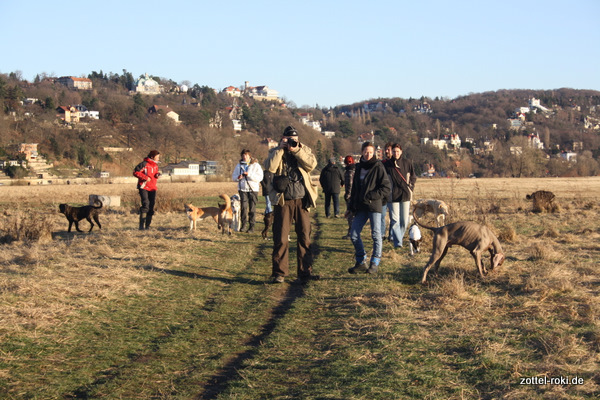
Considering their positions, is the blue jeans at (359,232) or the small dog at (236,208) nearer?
the blue jeans at (359,232)

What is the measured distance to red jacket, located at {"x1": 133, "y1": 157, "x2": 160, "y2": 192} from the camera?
12.7 meters

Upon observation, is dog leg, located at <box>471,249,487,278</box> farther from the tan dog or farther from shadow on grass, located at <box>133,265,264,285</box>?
the tan dog

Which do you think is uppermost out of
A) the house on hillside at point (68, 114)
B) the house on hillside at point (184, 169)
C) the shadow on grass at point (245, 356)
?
the house on hillside at point (68, 114)

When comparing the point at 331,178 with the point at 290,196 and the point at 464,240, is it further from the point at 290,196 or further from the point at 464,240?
the point at 464,240

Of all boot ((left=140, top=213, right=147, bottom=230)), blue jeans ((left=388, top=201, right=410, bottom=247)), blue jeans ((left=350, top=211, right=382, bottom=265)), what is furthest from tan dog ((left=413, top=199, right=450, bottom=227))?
boot ((left=140, top=213, right=147, bottom=230))

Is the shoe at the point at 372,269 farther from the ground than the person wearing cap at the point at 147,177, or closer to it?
closer to it

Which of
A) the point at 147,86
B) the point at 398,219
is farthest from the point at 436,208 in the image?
the point at 147,86

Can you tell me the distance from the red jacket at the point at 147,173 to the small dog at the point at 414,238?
6123mm

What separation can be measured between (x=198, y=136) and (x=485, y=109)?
12359 cm

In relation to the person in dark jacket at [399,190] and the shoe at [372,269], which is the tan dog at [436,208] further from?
the shoe at [372,269]

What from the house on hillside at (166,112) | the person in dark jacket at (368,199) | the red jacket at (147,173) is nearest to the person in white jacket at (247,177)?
the red jacket at (147,173)

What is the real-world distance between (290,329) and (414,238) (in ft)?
15.9

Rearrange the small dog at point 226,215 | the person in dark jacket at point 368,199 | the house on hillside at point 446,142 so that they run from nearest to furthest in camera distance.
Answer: the person in dark jacket at point 368,199 < the small dog at point 226,215 < the house on hillside at point 446,142

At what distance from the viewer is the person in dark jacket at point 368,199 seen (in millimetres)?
8352
